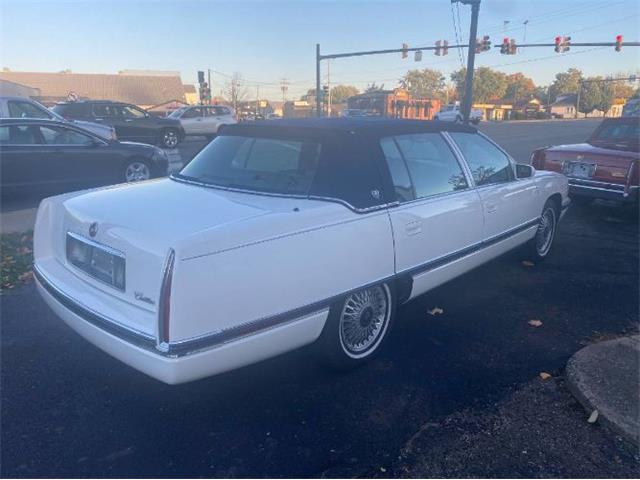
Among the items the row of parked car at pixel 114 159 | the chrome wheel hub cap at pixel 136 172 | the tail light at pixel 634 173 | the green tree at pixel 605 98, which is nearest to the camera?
the tail light at pixel 634 173

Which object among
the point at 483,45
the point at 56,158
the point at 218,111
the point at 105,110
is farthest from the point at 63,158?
the point at 483,45

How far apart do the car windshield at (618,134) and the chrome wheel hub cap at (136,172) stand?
28.7ft

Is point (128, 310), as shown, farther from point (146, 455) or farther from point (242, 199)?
point (242, 199)

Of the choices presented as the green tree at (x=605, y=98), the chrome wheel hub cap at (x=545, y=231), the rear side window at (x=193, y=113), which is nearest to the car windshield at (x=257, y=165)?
the chrome wheel hub cap at (x=545, y=231)

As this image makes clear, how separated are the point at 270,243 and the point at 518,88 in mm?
121857

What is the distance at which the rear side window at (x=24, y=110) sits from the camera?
45.1ft

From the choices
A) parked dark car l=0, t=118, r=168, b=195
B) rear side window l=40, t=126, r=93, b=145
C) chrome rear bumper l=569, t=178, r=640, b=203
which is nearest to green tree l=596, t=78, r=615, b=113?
chrome rear bumper l=569, t=178, r=640, b=203

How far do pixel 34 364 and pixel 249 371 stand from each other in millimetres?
1510

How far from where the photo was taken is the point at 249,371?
136 inches

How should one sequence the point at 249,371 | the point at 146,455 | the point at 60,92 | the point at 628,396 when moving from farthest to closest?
the point at 60,92
the point at 249,371
the point at 628,396
the point at 146,455

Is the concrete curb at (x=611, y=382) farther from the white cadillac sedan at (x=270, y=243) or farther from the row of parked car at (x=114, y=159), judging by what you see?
the row of parked car at (x=114, y=159)

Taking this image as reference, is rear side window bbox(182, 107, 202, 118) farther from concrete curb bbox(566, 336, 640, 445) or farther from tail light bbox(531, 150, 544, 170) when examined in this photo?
concrete curb bbox(566, 336, 640, 445)

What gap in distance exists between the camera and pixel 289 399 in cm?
311

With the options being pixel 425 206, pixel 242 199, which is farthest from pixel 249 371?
pixel 425 206
